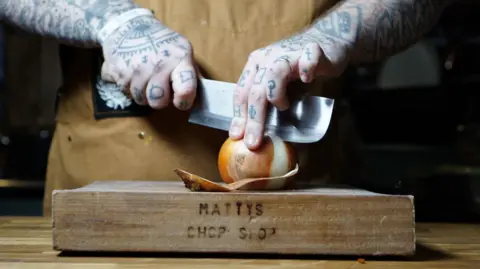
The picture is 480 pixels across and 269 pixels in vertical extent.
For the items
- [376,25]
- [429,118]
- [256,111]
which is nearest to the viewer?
[256,111]

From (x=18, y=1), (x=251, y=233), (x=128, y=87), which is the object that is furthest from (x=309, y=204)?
(x=18, y=1)

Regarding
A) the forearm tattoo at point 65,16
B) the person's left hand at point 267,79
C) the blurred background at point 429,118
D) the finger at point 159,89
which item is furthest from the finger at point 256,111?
the blurred background at point 429,118

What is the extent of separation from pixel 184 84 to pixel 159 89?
3cm

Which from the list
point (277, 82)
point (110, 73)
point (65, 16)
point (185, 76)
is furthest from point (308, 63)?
point (65, 16)

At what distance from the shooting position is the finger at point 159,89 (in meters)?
0.88

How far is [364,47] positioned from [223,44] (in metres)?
0.20

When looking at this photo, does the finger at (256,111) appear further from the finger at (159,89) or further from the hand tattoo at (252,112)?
the finger at (159,89)

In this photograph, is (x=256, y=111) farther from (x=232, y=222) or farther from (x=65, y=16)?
(x=65, y=16)

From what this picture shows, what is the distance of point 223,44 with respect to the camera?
103 cm

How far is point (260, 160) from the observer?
2.76 ft

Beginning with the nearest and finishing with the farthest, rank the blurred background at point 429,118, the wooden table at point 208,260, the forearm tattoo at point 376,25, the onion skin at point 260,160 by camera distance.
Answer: the wooden table at point 208,260 → the onion skin at point 260,160 → the forearm tattoo at point 376,25 → the blurred background at point 429,118

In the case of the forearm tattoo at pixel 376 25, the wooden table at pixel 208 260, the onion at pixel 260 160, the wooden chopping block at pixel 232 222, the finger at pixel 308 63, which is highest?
the forearm tattoo at pixel 376 25

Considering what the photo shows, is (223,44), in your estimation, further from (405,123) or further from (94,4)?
(405,123)

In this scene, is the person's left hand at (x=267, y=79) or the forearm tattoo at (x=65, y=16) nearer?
the person's left hand at (x=267, y=79)
